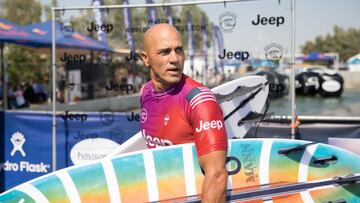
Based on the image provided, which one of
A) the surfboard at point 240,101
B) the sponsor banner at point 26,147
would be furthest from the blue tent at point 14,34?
the surfboard at point 240,101

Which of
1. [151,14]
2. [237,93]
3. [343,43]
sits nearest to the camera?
[237,93]

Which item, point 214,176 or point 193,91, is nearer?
point 214,176

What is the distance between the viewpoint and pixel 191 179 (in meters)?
2.43

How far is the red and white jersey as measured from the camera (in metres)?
2.09

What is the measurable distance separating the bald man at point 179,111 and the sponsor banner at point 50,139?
3309 mm

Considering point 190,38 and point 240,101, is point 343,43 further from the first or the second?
point 240,101

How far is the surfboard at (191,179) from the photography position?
2.45 metres

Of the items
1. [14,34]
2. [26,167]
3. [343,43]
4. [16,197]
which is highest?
[343,43]

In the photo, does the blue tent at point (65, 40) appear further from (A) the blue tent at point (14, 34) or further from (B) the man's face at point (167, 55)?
(B) the man's face at point (167, 55)

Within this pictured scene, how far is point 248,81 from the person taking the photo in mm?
4191

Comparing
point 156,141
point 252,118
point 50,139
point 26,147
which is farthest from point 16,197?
point 26,147

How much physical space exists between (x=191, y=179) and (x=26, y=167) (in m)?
4.38

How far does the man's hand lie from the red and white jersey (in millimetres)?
31

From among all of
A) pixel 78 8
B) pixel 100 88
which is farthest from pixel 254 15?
pixel 100 88
